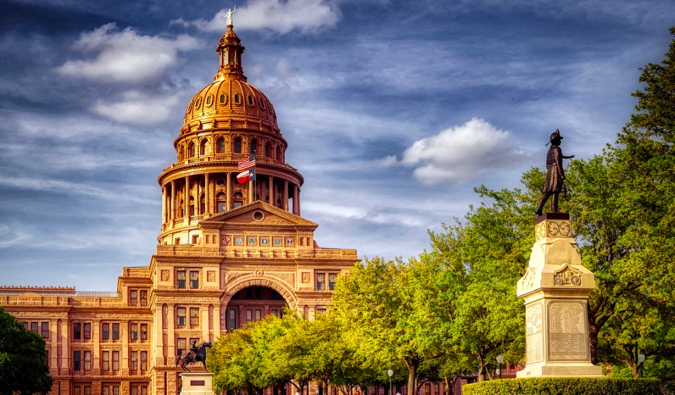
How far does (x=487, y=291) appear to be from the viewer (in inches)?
2388

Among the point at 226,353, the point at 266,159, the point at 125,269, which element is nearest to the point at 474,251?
the point at 226,353

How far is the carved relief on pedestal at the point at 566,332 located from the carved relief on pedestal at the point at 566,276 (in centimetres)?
66

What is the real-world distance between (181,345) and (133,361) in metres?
Answer: 13.6

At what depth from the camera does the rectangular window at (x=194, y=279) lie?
125 m

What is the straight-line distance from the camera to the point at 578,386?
3177cm

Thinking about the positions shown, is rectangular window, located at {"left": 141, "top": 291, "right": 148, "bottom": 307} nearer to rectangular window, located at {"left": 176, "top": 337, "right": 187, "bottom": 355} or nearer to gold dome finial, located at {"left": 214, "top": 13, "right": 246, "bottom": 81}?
rectangular window, located at {"left": 176, "top": 337, "right": 187, "bottom": 355}

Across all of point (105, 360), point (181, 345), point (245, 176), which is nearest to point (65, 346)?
point (105, 360)

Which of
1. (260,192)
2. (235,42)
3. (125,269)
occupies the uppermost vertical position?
(235,42)

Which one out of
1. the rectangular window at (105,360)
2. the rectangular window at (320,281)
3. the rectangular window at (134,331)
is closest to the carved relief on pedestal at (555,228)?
the rectangular window at (320,281)

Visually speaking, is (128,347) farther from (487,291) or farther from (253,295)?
(487,291)

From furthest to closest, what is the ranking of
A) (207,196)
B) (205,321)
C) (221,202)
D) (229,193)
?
(221,202)
(207,196)
(229,193)
(205,321)

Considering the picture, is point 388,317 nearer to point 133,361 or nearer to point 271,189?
point 133,361

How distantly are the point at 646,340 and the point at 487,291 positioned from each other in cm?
1254

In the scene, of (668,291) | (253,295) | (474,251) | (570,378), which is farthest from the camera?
(253,295)
